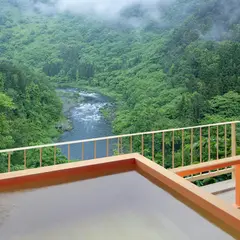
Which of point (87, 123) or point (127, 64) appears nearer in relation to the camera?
point (87, 123)

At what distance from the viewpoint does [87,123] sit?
50.9 feet

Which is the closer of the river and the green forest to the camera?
the green forest

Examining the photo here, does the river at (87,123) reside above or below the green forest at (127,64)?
below

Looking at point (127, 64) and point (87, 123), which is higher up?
point (127, 64)

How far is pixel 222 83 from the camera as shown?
1362cm

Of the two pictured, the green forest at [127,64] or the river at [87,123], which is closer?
the green forest at [127,64]

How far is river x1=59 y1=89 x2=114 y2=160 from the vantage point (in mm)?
13002

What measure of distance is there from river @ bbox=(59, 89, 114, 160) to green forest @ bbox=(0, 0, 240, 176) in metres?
0.68

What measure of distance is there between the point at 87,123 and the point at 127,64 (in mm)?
7268

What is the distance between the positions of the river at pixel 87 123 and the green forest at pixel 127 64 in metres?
0.68

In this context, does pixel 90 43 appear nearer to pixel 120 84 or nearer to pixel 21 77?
pixel 120 84

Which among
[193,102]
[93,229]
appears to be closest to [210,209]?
[93,229]

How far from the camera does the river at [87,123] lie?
42.7ft

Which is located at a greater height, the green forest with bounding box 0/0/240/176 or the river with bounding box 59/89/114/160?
the green forest with bounding box 0/0/240/176
